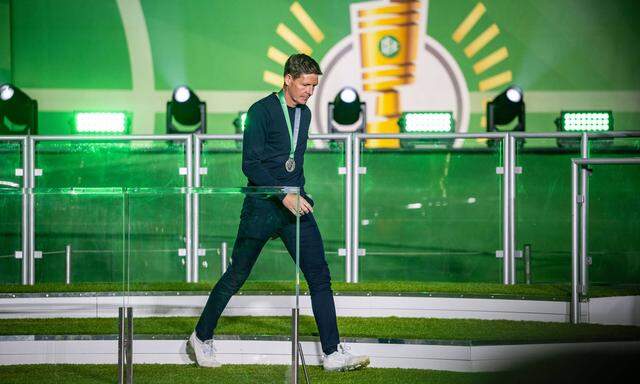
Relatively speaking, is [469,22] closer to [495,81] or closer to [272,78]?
[495,81]

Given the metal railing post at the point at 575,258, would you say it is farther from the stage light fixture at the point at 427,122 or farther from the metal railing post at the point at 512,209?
the stage light fixture at the point at 427,122

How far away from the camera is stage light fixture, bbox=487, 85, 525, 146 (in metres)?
10.3

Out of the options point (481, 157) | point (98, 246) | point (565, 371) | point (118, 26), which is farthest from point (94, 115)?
point (565, 371)

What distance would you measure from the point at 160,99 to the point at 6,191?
20.8 ft

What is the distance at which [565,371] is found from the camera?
7.67 ft

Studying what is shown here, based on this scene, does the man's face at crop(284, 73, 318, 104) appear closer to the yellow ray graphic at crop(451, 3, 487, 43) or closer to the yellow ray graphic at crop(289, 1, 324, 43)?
the yellow ray graphic at crop(289, 1, 324, 43)

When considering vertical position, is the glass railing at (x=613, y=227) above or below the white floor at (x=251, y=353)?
above

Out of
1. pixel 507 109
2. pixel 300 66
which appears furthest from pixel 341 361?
pixel 507 109

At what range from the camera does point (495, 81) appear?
11508mm

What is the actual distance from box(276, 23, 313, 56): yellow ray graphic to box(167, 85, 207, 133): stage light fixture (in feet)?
4.94

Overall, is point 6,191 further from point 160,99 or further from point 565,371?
point 160,99

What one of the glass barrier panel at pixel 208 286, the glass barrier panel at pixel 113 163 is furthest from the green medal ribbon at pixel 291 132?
the glass barrier panel at pixel 113 163

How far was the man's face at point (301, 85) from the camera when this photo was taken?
17.9 feet

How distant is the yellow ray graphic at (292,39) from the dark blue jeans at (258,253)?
631 cm
